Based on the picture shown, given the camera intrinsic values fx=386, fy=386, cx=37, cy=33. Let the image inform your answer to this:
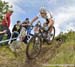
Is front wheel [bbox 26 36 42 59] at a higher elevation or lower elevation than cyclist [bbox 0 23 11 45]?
lower

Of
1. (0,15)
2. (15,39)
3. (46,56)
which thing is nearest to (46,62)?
(46,56)

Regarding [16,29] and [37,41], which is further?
[16,29]

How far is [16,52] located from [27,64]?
991mm

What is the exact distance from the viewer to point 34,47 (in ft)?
59.4

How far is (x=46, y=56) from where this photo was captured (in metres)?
19.0

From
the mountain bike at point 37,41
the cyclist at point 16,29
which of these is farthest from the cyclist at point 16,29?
the mountain bike at point 37,41

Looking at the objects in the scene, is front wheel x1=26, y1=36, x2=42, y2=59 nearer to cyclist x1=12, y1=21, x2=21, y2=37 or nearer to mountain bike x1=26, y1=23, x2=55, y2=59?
mountain bike x1=26, y1=23, x2=55, y2=59

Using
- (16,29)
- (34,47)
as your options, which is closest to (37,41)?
(34,47)

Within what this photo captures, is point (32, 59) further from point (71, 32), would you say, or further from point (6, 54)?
point (71, 32)

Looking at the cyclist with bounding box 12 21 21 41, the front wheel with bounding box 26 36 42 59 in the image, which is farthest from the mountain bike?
the cyclist with bounding box 12 21 21 41

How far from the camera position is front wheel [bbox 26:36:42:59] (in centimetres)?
1786

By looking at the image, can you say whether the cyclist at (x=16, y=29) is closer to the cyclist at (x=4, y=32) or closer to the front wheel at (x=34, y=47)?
the cyclist at (x=4, y=32)

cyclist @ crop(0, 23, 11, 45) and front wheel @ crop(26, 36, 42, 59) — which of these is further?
cyclist @ crop(0, 23, 11, 45)

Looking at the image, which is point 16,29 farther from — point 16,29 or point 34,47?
point 34,47
